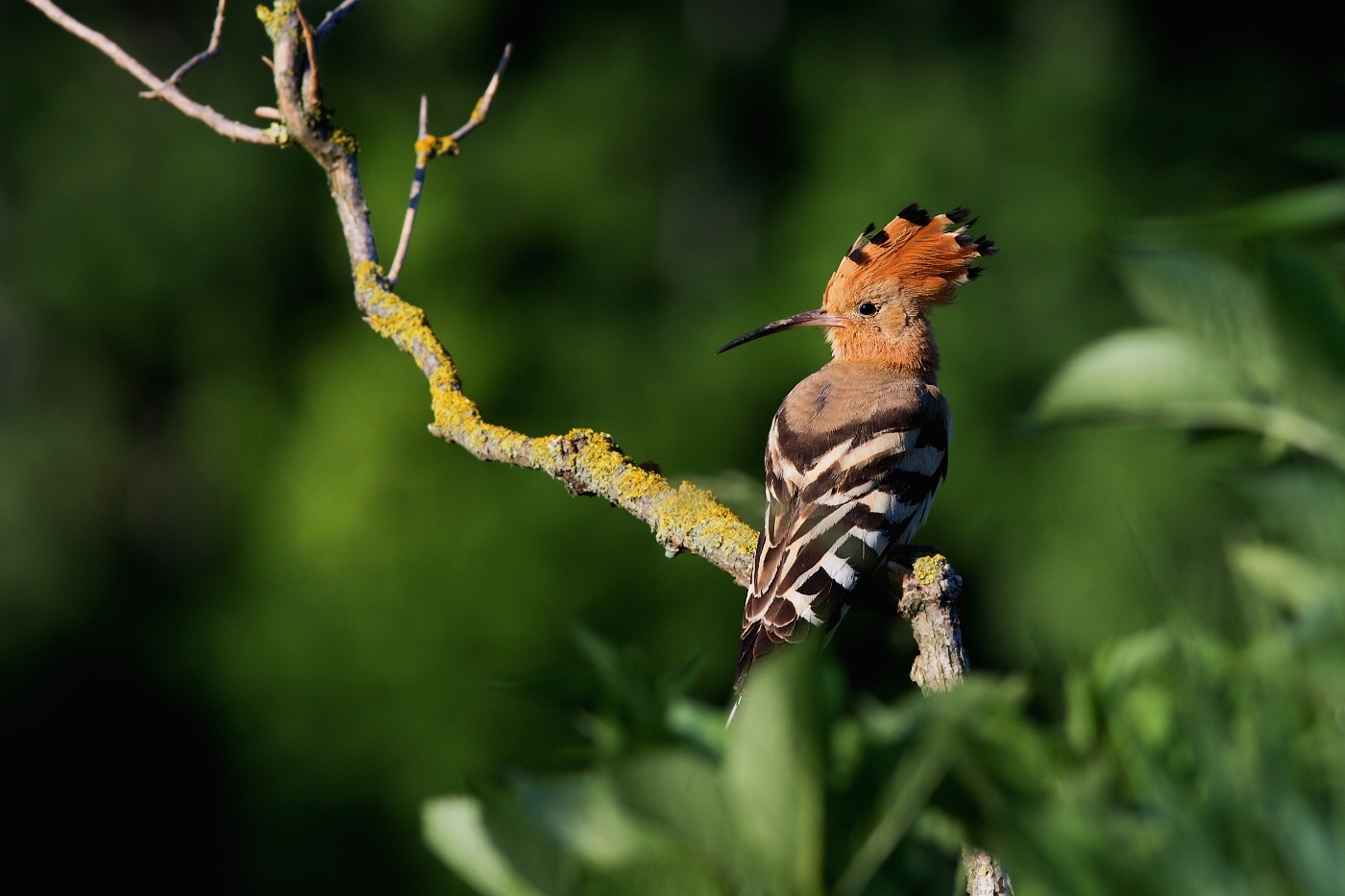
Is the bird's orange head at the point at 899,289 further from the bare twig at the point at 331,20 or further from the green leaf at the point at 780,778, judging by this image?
the green leaf at the point at 780,778

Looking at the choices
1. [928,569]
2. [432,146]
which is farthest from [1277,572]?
[432,146]

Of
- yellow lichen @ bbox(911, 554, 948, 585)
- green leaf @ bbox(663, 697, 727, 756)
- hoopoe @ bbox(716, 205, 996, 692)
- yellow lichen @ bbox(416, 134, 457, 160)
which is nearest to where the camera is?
green leaf @ bbox(663, 697, 727, 756)

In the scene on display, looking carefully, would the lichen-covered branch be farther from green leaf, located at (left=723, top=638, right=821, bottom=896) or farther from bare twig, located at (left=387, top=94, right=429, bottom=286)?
green leaf, located at (left=723, top=638, right=821, bottom=896)

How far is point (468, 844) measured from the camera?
2.85 ft

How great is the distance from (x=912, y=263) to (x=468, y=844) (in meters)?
3.31

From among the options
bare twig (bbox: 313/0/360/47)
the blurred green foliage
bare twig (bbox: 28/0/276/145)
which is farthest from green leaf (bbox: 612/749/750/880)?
the blurred green foliage

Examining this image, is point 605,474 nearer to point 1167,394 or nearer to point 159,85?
point 159,85

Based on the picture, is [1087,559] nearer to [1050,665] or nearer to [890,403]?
[890,403]

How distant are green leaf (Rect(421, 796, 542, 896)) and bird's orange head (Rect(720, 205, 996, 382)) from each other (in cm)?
312

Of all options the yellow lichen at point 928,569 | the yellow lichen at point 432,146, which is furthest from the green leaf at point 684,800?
the yellow lichen at point 432,146

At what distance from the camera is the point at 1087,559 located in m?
10.9

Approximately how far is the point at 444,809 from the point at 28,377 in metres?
15.2

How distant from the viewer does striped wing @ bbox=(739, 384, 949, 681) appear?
2832mm

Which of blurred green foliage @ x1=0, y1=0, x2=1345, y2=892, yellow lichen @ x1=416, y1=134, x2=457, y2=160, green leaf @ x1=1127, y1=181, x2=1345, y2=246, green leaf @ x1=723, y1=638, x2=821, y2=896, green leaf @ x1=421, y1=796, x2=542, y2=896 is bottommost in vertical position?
green leaf @ x1=421, y1=796, x2=542, y2=896
